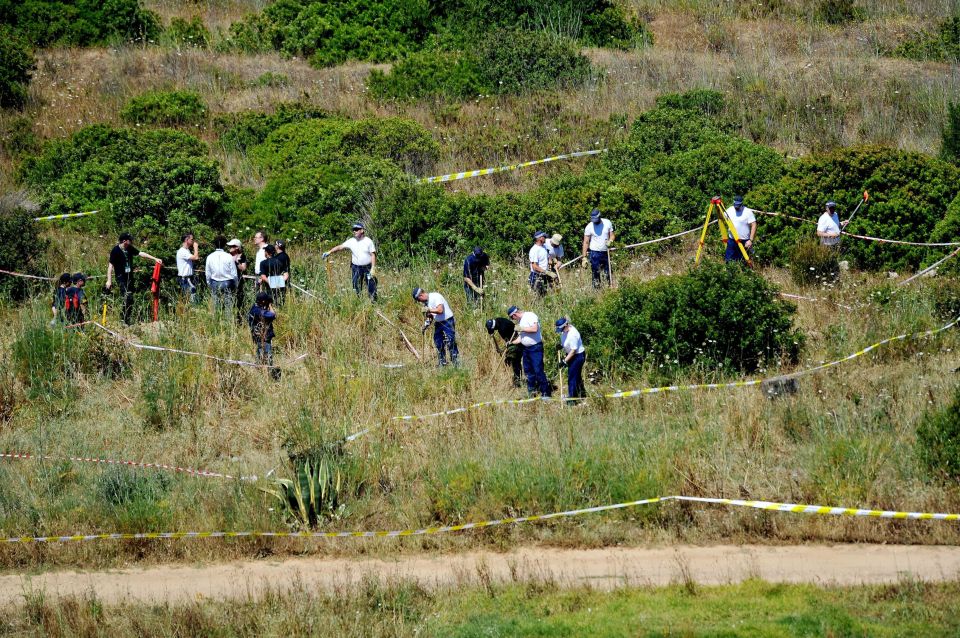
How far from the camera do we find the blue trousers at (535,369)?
14.5 m

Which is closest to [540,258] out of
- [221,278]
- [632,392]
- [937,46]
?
[632,392]

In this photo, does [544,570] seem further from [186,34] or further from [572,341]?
[186,34]

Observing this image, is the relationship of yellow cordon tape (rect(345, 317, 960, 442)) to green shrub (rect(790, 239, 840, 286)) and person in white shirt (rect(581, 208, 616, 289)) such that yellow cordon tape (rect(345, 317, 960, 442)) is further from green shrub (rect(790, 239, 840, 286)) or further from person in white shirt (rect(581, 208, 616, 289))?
person in white shirt (rect(581, 208, 616, 289))

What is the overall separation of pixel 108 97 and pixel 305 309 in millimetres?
12549

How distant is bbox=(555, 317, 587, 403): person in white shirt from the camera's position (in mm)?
14031

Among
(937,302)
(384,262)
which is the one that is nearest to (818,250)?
(937,302)

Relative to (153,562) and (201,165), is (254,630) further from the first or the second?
(201,165)

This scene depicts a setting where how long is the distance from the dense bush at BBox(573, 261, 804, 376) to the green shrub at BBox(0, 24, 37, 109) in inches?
680

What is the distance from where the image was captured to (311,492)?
41.0 ft

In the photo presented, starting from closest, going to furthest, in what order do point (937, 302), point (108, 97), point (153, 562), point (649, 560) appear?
point (649, 560)
point (153, 562)
point (937, 302)
point (108, 97)

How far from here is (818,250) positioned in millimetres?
17828

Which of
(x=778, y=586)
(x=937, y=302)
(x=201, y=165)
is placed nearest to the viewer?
(x=778, y=586)

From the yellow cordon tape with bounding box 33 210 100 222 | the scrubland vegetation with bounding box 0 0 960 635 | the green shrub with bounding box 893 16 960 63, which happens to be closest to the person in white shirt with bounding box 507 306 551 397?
the scrubland vegetation with bounding box 0 0 960 635

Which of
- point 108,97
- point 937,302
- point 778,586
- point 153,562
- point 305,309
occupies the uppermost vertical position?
point 108,97
